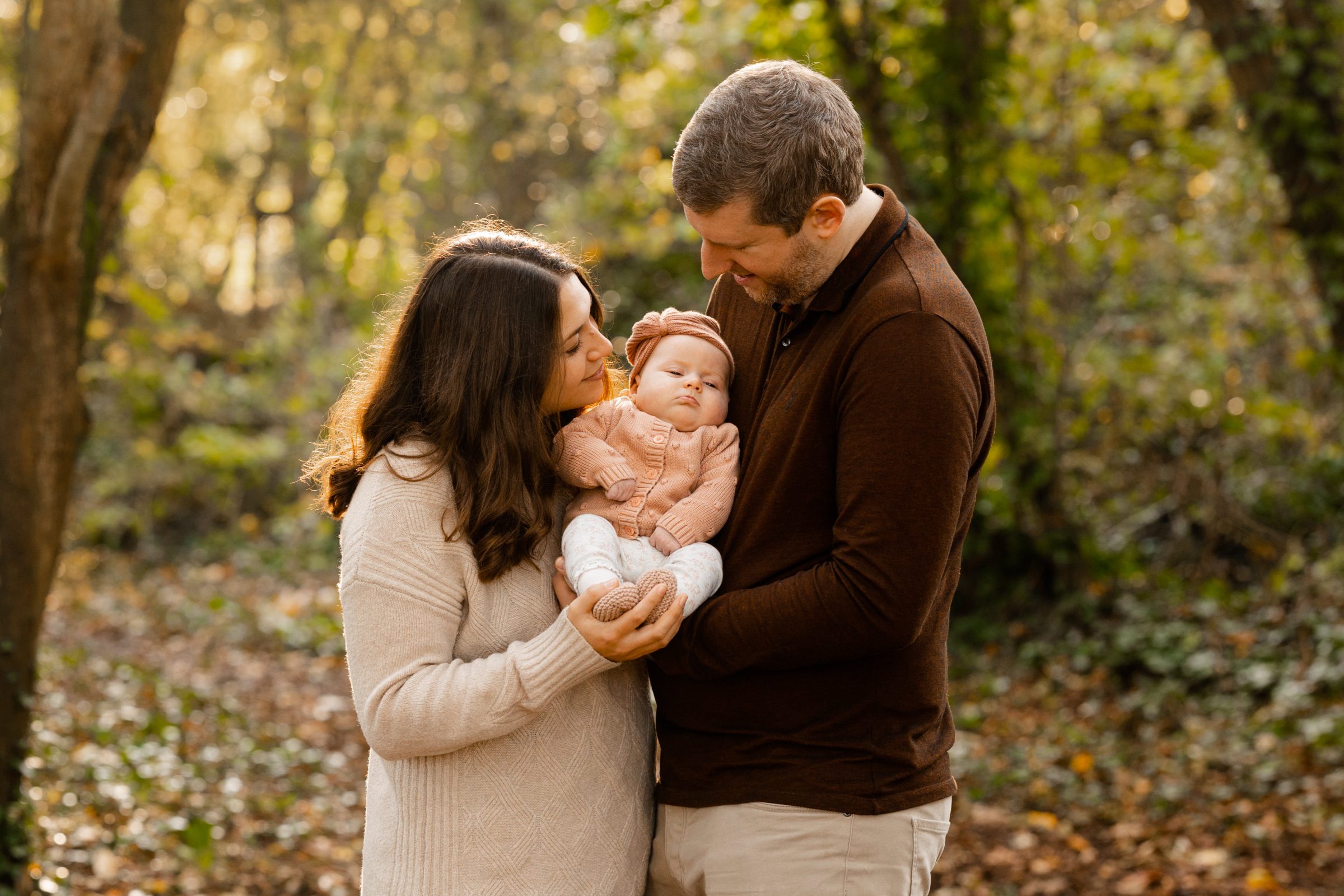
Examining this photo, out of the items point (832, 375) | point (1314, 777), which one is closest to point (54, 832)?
point (832, 375)

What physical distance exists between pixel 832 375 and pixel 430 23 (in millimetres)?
13717

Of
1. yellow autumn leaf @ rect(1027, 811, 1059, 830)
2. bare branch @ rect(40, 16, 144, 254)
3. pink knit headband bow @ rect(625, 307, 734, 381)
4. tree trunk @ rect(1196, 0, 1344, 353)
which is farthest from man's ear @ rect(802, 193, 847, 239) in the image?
tree trunk @ rect(1196, 0, 1344, 353)

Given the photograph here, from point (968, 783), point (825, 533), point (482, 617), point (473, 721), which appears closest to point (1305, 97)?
point (968, 783)

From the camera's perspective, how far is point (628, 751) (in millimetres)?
2209

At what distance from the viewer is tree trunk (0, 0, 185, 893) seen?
3340mm

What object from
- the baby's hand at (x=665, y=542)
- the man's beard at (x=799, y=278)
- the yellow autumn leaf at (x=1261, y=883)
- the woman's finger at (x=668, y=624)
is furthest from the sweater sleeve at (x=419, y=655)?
the yellow autumn leaf at (x=1261, y=883)

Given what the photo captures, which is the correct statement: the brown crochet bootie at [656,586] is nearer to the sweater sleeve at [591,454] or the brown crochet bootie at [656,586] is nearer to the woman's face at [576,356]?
the sweater sleeve at [591,454]

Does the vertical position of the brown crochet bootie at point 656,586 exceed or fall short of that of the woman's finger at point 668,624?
it exceeds it

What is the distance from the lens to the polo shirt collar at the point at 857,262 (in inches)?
81.4

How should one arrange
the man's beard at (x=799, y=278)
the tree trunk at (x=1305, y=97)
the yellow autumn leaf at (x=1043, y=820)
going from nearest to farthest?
the man's beard at (x=799, y=278)
the yellow autumn leaf at (x=1043, y=820)
the tree trunk at (x=1305, y=97)

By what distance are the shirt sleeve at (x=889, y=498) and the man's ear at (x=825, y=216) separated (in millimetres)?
244

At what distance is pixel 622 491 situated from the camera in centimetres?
216

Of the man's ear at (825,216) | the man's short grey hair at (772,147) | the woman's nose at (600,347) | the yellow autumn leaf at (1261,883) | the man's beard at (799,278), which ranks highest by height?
the man's short grey hair at (772,147)

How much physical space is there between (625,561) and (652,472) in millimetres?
189
